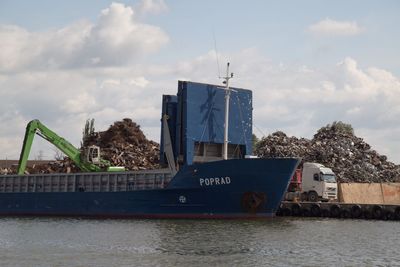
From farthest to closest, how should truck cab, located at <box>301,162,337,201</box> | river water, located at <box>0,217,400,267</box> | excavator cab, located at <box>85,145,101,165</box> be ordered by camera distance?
excavator cab, located at <box>85,145,101,165</box>, truck cab, located at <box>301,162,337,201</box>, river water, located at <box>0,217,400,267</box>

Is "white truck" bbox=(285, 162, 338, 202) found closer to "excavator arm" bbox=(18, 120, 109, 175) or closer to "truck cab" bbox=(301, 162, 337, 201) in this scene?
"truck cab" bbox=(301, 162, 337, 201)

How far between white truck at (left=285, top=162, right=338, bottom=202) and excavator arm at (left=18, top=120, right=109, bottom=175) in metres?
14.2

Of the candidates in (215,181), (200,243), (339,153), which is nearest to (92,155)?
(215,181)

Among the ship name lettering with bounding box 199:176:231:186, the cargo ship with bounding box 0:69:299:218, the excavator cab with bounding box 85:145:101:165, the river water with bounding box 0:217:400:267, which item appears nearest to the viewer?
the river water with bounding box 0:217:400:267

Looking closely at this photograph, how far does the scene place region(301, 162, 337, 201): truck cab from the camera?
44906 millimetres

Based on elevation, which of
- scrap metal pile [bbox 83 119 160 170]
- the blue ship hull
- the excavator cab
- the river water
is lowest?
the river water

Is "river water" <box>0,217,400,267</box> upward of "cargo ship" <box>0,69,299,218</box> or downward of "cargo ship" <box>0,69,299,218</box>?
downward

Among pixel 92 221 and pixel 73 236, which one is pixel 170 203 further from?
pixel 73 236

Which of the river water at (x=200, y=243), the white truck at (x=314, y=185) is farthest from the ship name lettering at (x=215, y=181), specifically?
the white truck at (x=314, y=185)

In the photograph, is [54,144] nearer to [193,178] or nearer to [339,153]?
[193,178]

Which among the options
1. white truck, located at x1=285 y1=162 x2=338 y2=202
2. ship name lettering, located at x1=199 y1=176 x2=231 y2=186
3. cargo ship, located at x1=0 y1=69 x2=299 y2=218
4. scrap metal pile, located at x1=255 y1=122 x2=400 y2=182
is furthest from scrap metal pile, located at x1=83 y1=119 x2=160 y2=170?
ship name lettering, located at x1=199 y1=176 x2=231 y2=186

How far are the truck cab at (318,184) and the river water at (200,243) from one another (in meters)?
7.16

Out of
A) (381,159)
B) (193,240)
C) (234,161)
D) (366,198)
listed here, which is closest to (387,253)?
(193,240)

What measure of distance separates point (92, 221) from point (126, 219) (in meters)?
2.04
